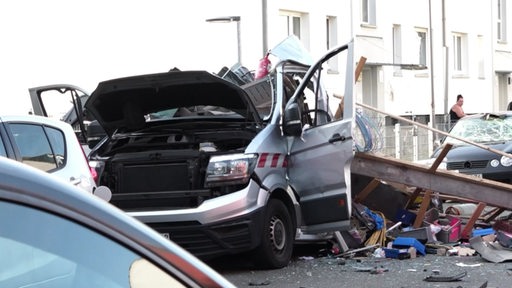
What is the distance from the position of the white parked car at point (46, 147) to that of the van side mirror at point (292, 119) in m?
2.07

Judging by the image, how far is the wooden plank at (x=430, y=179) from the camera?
914cm

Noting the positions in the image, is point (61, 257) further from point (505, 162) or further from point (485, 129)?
point (485, 129)

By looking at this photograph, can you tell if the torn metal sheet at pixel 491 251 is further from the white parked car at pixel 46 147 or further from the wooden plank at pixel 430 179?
the white parked car at pixel 46 147

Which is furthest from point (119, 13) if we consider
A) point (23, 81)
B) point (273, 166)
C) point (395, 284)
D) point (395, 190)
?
point (395, 284)

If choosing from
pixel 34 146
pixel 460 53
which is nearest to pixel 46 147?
pixel 34 146

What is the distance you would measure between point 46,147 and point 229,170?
172 cm

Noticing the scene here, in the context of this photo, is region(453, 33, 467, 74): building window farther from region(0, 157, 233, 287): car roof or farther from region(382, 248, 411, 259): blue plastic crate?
region(0, 157, 233, 287): car roof

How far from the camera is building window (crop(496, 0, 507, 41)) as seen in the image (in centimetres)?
3703

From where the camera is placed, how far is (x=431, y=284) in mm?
6980

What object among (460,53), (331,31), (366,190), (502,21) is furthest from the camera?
(502,21)

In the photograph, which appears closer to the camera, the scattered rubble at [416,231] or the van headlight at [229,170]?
the van headlight at [229,170]

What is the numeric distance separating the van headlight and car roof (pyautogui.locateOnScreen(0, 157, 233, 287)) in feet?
17.4

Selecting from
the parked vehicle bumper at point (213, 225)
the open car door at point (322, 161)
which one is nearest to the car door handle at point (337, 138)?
the open car door at point (322, 161)

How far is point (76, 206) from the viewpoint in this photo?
175cm
